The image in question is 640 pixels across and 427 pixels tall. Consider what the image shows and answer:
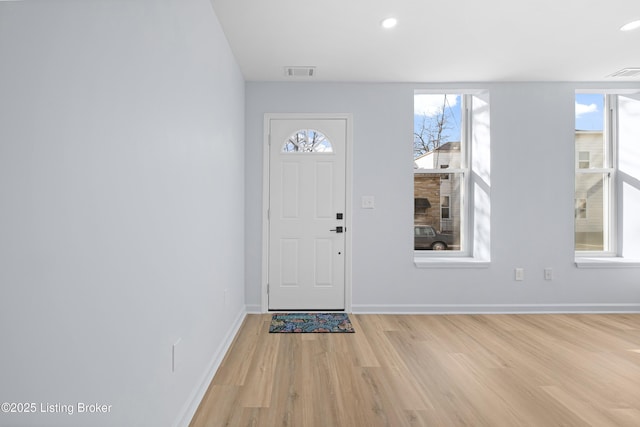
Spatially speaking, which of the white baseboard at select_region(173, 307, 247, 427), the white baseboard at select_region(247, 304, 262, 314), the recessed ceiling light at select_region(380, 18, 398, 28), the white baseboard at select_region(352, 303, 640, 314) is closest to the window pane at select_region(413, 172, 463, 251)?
the white baseboard at select_region(352, 303, 640, 314)

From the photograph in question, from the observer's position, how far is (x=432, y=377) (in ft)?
7.39

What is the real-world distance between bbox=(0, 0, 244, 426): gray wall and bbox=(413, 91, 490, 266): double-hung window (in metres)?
2.78

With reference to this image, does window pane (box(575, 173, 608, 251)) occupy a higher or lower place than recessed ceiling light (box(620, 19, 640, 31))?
lower

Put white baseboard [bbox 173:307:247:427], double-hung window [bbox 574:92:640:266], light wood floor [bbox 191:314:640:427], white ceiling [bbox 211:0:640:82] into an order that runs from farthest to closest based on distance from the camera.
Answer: double-hung window [bbox 574:92:640:266], white ceiling [bbox 211:0:640:82], light wood floor [bbox 191:314:640:427], white baseboard [bbox 173:307:247:427]

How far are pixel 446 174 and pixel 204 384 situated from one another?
3297mm

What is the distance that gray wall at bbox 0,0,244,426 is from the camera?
79 cm

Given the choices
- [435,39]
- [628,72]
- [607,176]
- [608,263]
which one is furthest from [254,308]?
[628,72]

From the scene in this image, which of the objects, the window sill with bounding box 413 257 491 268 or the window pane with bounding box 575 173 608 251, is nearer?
the window sill with bounding box 413 257 491 268

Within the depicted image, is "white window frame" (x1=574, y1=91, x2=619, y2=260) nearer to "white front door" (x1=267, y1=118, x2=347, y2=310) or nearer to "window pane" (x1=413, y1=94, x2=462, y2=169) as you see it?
"window pane" (x1=413, y1=94, x2=462, y2=169)

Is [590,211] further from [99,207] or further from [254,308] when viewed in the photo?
[99,207]

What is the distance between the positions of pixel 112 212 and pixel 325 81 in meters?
3.02

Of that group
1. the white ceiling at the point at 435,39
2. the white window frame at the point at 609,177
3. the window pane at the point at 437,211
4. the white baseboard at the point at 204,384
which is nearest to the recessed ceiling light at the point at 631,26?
the white ceiling at the point at 435,39

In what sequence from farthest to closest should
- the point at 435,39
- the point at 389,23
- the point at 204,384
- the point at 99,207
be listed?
the point at 435,39 < the point at 389,23 < the point at 204,384 < the point at 99,207

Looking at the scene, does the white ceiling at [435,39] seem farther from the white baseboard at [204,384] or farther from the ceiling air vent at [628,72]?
the white baseboard at [204,384]
